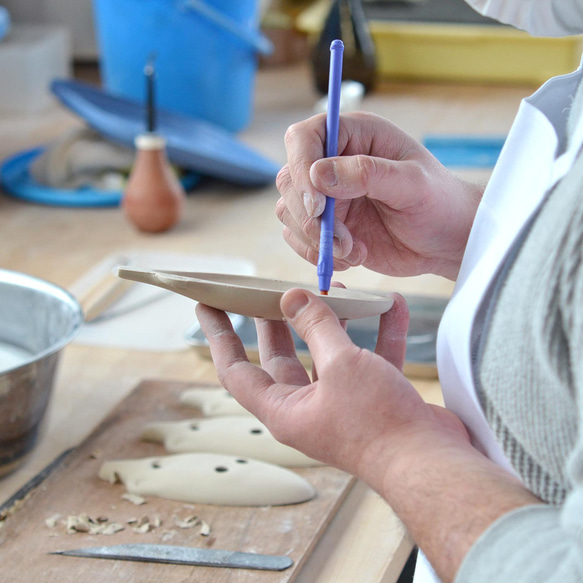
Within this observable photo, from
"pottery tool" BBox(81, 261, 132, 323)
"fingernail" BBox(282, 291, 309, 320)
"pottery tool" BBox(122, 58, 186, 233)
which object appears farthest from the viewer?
"pottery tool" BBox(122, 58, 186, 233)

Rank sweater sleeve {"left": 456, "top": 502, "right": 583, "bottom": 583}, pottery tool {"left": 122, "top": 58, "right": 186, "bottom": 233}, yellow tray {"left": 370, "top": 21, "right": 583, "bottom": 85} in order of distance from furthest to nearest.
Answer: yellow tray {"left": 370, "top": 21, "right": 583, "bottom": 85} → pottery tool {"left": 122, "top": 58, "right": 186, "bottom": 233} → sweater sleeve {"left": 456, "top": 502, "right": 583, "bottom": 583}

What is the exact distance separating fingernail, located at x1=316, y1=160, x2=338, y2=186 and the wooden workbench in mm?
257

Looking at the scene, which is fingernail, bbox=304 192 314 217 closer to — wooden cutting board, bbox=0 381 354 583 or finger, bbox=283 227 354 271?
finger, bbox=283 227 354 271

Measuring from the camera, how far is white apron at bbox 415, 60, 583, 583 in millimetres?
410

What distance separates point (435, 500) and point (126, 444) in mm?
381

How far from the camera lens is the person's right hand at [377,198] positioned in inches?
20.7

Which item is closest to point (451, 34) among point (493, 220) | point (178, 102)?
point (178, 102)

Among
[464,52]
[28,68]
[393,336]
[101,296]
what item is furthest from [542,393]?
[464,52]

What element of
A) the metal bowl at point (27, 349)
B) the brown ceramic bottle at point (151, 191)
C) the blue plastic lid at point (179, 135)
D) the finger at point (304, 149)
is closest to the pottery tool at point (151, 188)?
the brown ceramic bottle at point (151, 191)

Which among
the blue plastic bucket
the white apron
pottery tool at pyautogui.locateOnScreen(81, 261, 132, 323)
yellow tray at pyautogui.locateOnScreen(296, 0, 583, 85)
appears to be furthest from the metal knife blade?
yellow tray at pyautogui.locateOnScreen(296, 0, 583, 85)

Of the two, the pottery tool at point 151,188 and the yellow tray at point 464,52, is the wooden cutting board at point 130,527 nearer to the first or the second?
the pottery tool at point 151,188

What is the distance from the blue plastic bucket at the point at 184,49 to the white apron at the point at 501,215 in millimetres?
1134

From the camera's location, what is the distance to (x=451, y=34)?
2076 mm

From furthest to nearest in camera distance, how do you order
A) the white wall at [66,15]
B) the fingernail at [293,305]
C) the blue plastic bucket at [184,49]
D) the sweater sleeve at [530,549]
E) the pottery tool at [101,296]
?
the white wall at [66,15] → the blue plastic bucket at [184,49] → the pottery tool at [101,296] → the fingernail at [293,305] → the sweater sleeve at [530,549]
